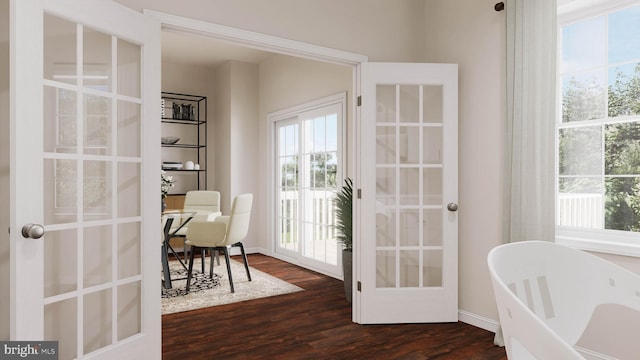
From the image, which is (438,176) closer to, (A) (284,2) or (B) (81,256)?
(A) (284,2)

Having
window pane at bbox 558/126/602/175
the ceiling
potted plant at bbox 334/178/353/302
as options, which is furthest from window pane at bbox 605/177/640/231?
the ceiling

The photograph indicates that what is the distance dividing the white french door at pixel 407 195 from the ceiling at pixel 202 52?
2.99m

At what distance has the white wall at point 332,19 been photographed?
2619mm

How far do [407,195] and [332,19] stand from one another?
1535 mm

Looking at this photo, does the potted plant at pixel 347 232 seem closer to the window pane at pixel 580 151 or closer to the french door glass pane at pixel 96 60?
the window pane at pixel 580 151

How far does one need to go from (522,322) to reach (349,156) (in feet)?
12.4

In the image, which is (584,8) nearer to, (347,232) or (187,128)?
(347,232)

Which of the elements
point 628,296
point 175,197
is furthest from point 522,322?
point 175,197

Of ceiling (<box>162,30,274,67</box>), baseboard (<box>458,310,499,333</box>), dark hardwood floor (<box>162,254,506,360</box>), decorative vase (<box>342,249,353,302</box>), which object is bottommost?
dark hardwood floor (<box>162,254,506,360</box>)

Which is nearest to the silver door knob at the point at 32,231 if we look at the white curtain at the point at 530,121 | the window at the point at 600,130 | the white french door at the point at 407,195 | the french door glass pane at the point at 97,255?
the french door glass pane at the point at 97,255

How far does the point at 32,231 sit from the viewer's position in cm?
174

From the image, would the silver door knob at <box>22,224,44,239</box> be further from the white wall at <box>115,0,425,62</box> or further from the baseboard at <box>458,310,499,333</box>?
the baseboard at <box>458,310,499,333</box>

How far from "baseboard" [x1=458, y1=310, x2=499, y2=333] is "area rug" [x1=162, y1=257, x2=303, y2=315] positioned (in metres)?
1.72

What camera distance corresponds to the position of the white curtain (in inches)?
107
